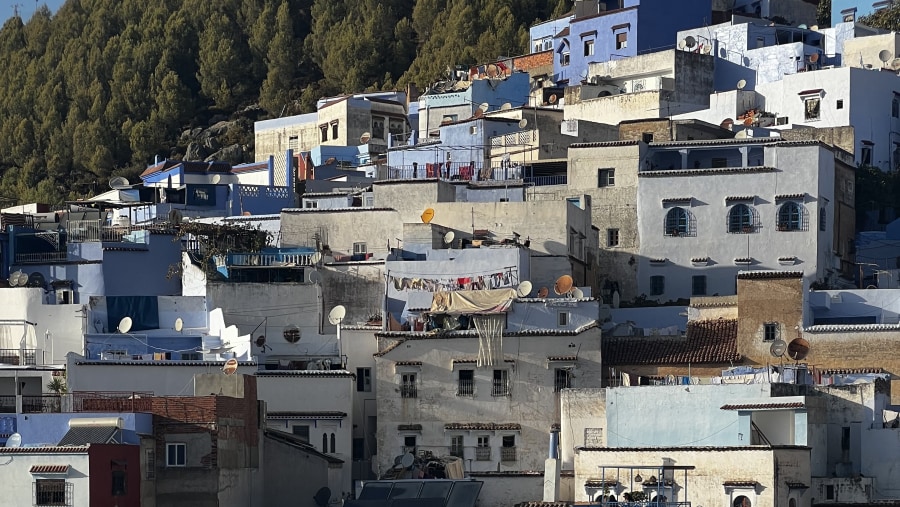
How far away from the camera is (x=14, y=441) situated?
38.1 metres

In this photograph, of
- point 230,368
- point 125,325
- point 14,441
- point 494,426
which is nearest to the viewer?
point 14,441

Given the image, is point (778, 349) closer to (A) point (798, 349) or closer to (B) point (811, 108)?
(A) point (798, 349)

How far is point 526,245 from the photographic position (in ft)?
163

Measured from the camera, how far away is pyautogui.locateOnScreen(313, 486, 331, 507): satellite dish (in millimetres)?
42125

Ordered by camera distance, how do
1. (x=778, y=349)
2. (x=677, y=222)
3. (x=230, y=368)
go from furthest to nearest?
(x=677, y=222)
(x=778, y=349)
(x=230, y=368)

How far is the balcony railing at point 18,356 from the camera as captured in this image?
48156 mm

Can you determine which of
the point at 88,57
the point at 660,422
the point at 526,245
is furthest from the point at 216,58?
the point at 660,422

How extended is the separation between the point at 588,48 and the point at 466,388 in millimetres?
26532

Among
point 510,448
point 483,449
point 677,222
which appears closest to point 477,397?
point 483,449

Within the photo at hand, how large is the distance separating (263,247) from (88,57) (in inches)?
1570

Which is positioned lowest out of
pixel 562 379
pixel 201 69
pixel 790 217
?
pixel 562 379

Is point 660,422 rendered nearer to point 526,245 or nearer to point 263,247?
point 526,245

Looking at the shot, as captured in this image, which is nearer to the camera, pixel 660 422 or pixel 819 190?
pixel 660 422

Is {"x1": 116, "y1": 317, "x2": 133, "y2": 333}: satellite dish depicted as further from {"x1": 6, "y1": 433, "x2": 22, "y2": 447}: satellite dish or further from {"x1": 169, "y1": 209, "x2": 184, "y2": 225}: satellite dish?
{"x1": 6, "y1": 433, "x2": 22, "y2": 447}: satellite dish
